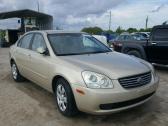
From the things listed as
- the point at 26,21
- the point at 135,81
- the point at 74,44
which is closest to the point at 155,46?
the point at 74,44

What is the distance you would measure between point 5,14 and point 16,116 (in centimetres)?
2897

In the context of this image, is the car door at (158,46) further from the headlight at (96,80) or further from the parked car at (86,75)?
the headlight at (96,80)

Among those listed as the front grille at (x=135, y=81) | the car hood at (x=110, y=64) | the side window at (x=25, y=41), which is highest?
the side window at (x=25, y=41)

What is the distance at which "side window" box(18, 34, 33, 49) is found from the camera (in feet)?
22.0

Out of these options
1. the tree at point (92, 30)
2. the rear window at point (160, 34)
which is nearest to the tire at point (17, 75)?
the rear window at point (160, 34)

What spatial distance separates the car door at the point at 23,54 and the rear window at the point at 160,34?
14.9 feet

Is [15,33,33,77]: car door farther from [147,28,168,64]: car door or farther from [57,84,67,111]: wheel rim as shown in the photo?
[147,28,168,64]: car door

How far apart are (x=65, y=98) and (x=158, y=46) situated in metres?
5.24

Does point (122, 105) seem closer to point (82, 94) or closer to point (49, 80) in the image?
point (82, 94)

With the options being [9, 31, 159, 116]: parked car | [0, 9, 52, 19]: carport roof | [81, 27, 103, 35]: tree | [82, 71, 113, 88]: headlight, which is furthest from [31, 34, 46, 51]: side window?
[81, 27, 103, 35]: tree

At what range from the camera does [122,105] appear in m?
4.29

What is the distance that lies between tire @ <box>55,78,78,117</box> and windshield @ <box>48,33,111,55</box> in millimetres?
770

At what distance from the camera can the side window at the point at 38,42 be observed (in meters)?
5.77

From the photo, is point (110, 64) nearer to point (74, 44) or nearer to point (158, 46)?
point (74, 44)
